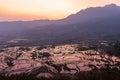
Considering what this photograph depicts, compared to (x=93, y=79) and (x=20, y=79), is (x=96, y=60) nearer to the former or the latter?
(x=93, y=79)

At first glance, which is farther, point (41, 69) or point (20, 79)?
point (41, 69)

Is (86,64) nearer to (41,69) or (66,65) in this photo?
(66,65)

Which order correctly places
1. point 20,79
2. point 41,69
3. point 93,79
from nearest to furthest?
1. point 20,79
2. point 93,79
3. point 41,69

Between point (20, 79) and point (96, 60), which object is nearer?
point (20, 79)

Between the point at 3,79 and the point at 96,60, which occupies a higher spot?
the point at 3,79

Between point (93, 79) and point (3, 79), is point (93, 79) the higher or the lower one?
the lower one

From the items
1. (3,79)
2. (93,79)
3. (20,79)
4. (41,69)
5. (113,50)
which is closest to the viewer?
(3,79)

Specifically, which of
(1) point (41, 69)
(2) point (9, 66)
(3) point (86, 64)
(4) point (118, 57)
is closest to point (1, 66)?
(2) point (9, 66)

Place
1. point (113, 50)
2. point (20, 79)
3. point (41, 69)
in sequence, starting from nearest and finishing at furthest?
point (20, 79)
point (41, 69)
point (113, 50)

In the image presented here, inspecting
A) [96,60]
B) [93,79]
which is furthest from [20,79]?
[96,60]
